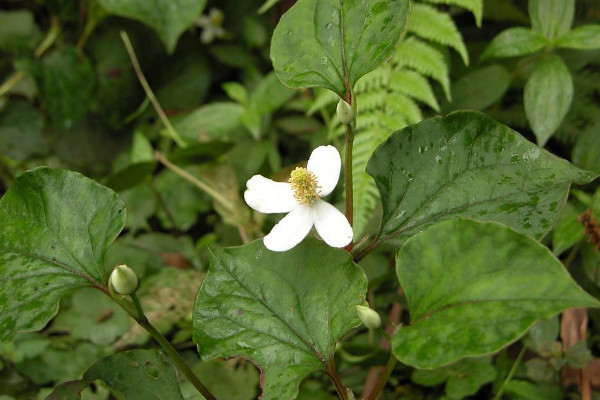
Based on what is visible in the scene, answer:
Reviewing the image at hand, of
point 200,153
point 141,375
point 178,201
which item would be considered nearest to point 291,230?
point 141,375

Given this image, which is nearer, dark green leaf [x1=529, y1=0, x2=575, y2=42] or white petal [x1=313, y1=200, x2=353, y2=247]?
white petal [x1=313, y1=200, x2=353, y2=247]

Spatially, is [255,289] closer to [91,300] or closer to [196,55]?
[91,300]

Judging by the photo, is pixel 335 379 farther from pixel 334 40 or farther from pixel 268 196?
pixel 334 40

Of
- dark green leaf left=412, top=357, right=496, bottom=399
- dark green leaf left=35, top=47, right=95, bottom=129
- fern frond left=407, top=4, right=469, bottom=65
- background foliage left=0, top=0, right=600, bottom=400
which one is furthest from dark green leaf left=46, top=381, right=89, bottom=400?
dark green leaf left=35, top=47, right=95, bottom=129

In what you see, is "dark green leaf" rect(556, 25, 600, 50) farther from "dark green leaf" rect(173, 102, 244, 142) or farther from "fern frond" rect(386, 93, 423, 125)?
"dark green leaf" rect(173, 102, 244, 142)

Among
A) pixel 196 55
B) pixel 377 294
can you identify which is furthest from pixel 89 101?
pixel 377 294

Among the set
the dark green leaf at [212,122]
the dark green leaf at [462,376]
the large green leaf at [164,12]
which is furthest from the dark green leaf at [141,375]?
the large green leaf at [164,12]

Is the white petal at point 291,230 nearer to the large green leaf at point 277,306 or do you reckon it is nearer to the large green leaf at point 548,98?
the large green leaf at point 277,306
